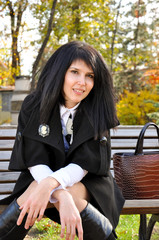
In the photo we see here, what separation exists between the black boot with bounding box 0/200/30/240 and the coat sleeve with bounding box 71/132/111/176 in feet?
1.39

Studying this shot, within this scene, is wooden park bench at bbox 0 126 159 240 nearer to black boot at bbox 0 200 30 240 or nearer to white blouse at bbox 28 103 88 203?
white blouse at bbox 28 103 88 203

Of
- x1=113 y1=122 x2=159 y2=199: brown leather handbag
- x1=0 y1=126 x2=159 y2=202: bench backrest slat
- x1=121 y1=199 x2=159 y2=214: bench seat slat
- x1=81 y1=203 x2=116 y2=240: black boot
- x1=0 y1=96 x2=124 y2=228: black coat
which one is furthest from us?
x1=0 y1=126 x2=159 y2=202: bench backrest slat

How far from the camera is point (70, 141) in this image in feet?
6.80

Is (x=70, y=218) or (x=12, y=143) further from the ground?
(x=12, y=143)

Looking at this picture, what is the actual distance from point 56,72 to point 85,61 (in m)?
0.18

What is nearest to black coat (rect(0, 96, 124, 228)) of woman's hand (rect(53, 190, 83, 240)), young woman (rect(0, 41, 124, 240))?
young woman (rect(0, 41, 124, 240))

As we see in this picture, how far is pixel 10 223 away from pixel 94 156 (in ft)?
1.93

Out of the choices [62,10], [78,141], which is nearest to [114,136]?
[78,141]

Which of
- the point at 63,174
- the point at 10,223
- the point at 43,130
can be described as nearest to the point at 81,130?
the point at 43,130

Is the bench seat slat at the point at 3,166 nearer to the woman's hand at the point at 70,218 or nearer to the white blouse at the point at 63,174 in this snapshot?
the white blouse at the point at 63,174

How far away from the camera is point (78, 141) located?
1.96m

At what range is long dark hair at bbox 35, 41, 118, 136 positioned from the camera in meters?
1.98

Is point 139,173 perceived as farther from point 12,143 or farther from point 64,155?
point 12,143

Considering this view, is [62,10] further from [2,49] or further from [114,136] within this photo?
[114,136]
